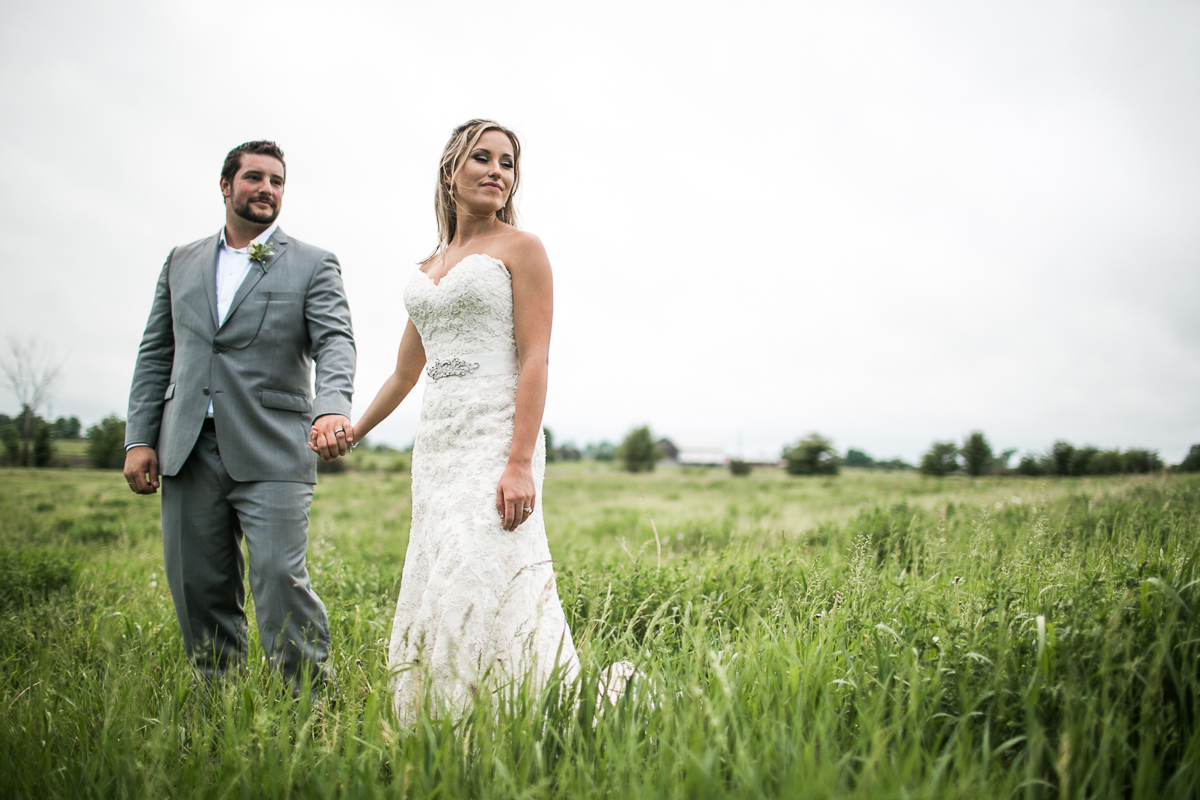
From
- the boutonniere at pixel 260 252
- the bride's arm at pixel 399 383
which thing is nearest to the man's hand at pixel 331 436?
the bride's arm at pixel 399 383

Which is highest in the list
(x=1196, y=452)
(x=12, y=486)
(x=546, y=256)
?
(x=546, y=256)

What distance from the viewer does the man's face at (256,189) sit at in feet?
11.1

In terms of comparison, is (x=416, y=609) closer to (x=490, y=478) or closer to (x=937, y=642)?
(x=490, y=478)

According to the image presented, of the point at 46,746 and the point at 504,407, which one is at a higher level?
the point at 504,407

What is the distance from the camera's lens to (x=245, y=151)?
3.38 metres

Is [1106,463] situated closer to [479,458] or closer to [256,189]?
[479,458]

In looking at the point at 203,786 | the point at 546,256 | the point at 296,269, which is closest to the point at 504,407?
the point at 546,256

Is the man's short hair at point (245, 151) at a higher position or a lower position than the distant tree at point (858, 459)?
higher

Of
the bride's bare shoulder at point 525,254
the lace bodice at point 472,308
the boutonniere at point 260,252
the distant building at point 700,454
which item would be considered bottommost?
the distant building at point 700,454

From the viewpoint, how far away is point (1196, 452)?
49.0 feet

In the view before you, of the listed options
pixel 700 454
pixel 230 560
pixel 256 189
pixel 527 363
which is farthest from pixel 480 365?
pixel 700 454

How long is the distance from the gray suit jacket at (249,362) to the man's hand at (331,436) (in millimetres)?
93

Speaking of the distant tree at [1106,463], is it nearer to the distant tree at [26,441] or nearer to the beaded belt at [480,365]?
the beaded belt at [480,365]

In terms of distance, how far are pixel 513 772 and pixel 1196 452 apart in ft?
66.5
